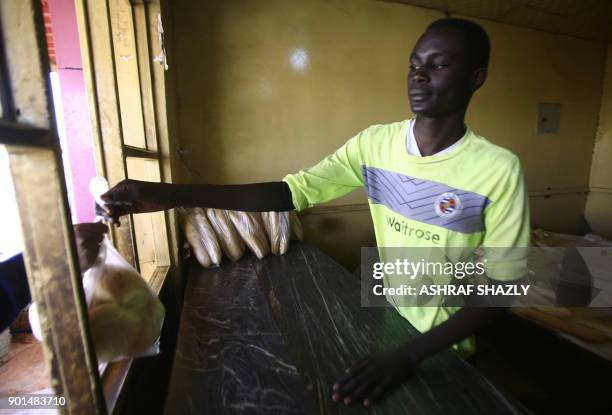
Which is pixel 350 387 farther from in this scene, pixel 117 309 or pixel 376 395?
pixel 117 309

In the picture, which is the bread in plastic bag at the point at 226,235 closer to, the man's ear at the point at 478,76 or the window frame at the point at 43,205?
the window frame at the point at 43,205

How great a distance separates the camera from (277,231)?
6.70 feet

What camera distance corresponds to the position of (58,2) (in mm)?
1686

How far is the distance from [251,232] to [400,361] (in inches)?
50.5

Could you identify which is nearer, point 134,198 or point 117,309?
point 117,309

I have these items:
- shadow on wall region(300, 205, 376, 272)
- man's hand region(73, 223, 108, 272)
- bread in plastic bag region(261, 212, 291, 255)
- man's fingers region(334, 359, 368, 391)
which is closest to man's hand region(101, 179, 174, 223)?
man's hand region(73, 223, 108, 272)

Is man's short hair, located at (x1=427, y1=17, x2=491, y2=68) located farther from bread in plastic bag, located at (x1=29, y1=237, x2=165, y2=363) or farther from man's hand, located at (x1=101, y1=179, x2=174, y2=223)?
bread in plastic bag, located at (x1=29, y1=237, x2=165, y2=363)

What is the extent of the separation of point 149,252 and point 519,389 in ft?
7.58

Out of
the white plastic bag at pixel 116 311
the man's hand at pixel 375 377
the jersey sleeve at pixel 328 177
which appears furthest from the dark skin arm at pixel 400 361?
the jersey sleeve at pixel 328 177

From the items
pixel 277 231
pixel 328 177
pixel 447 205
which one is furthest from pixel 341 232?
pixel 447 205

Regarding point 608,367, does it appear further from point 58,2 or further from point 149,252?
point 58,2

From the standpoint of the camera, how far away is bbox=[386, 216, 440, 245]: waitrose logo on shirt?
39.9 inches

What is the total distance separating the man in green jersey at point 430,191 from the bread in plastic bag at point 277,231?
2.82 ft

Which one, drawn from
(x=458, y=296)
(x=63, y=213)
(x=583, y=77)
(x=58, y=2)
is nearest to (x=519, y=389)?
(x=458, y=296)
